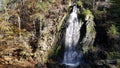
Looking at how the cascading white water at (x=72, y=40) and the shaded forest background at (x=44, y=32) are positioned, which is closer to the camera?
the shaded forest background at (x=44, y=32)

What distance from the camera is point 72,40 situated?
1057 inches

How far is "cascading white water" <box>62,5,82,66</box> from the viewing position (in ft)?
84.8

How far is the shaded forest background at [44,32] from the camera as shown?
75.5ft

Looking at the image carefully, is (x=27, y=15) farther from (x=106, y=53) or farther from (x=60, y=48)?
(x=106, y=53)

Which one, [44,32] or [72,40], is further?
[44,32]

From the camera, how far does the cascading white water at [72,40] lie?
25850 mm

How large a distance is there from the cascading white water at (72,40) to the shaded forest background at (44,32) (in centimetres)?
106

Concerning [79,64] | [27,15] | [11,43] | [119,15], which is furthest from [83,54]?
[27,15]

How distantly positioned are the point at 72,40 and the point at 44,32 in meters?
3.31

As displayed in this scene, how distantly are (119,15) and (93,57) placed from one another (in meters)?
5.28

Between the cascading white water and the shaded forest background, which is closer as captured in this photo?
the shaded forest background

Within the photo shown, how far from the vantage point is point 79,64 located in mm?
24625

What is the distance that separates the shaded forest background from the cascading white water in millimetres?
1056

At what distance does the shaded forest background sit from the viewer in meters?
23.0
